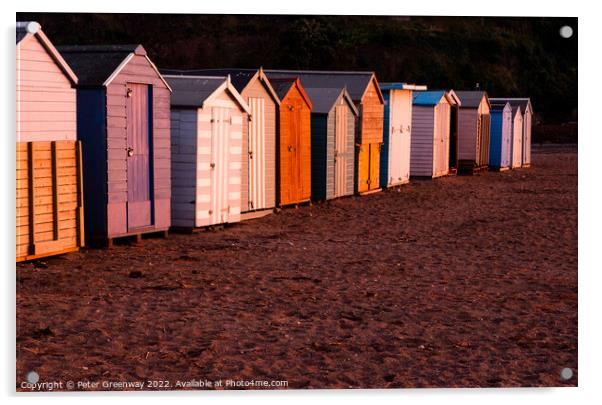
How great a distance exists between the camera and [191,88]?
14023 mm

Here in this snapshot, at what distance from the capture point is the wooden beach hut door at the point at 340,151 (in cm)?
1909

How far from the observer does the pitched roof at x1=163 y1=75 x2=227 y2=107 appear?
13742mm

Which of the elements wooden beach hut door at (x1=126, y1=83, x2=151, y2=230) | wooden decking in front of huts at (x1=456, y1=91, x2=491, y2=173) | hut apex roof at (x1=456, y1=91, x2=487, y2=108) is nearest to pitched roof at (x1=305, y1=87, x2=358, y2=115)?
wooden beach hut door at (x1=126, y1=83, x2=151, y2=230)

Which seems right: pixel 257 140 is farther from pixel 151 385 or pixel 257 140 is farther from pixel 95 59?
pixel 151 385

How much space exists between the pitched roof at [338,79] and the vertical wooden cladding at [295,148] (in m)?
2.45

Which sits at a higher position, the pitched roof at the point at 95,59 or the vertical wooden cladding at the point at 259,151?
the pitched roof at the point at 95,59

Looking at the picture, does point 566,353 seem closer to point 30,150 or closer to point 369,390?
point 369,390

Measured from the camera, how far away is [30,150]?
10414mm

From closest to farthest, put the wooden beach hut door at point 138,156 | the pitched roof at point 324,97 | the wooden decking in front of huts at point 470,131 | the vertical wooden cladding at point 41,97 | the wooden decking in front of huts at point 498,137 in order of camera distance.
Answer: the vertical wooden cladding at point 41,97 < the wooden beach hut door at point 138,156 < the pitched roof at point 324,97 < the wooden decking in front of huts at point 470,131 < the wooden decking in front of huts at point 498,137

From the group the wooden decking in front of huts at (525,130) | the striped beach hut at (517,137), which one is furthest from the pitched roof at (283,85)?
the wooden decking in front of huts at (525,130)

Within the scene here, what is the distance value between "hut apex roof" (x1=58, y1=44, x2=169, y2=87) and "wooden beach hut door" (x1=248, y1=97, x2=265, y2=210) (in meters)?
3.92

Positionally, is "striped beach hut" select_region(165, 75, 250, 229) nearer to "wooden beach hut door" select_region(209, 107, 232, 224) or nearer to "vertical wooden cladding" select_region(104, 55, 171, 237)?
"wooden beach hut door" select_region(209, 107, 232, 224)

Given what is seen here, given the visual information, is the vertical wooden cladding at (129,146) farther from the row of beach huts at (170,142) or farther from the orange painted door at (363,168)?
the orange painted door at (363,168)

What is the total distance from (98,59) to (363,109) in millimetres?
9092
